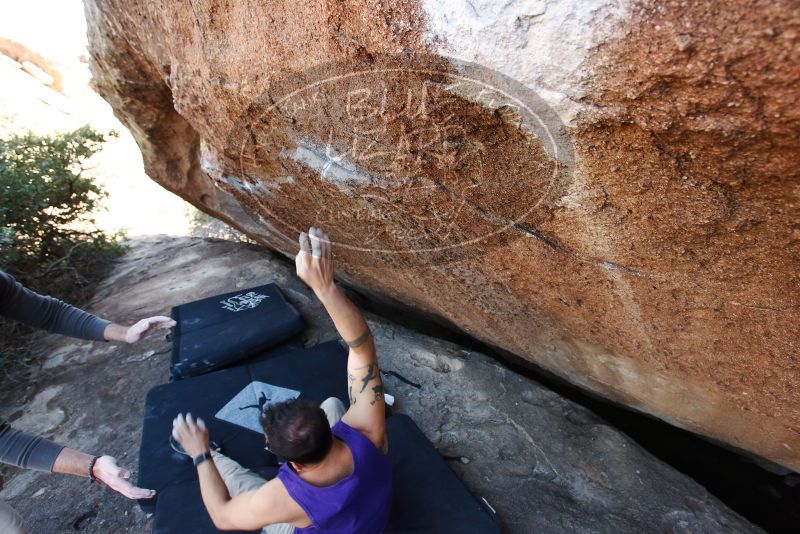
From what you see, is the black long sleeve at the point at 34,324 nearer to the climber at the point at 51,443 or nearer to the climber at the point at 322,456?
the climber at the point at 51,443

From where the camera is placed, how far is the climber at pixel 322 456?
1.38 m

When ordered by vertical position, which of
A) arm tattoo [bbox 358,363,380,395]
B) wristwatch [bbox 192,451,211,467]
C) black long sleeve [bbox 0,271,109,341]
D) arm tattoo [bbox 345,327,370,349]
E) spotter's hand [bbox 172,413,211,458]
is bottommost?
wristwatch [bbox 192,451,211,467]

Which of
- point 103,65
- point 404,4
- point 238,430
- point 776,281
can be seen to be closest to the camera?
point 404,4

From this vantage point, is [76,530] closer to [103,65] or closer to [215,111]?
[215,111]

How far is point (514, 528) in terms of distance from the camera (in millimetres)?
1970

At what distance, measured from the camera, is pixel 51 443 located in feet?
6.43

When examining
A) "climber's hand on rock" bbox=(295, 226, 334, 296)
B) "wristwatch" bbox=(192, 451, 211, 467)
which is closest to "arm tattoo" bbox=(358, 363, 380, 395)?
"climber's hand on rock" bbox=(295, 226, 334, 296)

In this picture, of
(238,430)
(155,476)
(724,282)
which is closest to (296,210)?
(238,430)

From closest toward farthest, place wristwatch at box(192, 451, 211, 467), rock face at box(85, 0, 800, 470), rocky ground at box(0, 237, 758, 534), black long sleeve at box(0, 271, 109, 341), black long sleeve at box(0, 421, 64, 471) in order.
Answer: rock face at box(85, 0, 800, 470), wristwatch at box(192, 451, 211, 467), black long sleeve at box(0, 421, 64, 471), rocky ground at box(0, 237, 758, 534), black long sleeve at box(0, 271, 109, 341)

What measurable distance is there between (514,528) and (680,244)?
128cm

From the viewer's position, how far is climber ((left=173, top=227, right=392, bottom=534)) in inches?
54.2

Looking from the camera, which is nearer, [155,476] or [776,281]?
[776,281]

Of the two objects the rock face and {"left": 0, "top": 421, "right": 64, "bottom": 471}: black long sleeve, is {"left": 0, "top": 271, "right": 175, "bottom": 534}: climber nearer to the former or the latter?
{"left": 0, "top": 421, "right": 64, "bottom": 471}: black long sleeve

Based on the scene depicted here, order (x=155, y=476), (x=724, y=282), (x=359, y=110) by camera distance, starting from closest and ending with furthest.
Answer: (x=724, y=282), (x=359, y=110), (x=155, y=476)
